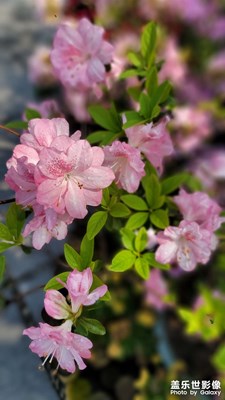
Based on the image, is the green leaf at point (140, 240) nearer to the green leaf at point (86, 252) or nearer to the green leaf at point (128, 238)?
the green leaf at point (128, 238)

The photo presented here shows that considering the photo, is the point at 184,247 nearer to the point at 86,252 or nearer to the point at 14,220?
the point at 86,252

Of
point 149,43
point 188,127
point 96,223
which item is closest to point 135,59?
point 149,43

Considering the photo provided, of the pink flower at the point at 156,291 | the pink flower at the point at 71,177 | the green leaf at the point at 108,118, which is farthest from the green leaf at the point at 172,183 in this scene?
the pink flower at the point at 156,291

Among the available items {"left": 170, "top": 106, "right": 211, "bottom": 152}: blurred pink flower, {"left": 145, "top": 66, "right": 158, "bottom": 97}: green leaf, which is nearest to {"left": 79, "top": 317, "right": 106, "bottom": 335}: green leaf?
{"left": 145, "top": 66, "right": 158, "bottom": 97}: green leaf

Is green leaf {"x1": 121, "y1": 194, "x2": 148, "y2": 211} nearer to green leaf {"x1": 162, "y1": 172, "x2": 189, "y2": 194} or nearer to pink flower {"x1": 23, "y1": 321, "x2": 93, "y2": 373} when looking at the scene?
green leaf {"x1": 162, "y1": 172, "x2": 189, "y2": 194}

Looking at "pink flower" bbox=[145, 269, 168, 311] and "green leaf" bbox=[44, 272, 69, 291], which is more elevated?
"green leaf" bbox=[44, 272, 69, 291]

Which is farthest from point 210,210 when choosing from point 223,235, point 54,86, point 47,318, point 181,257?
point 54,86

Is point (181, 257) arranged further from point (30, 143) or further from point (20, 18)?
point (20, 18)
